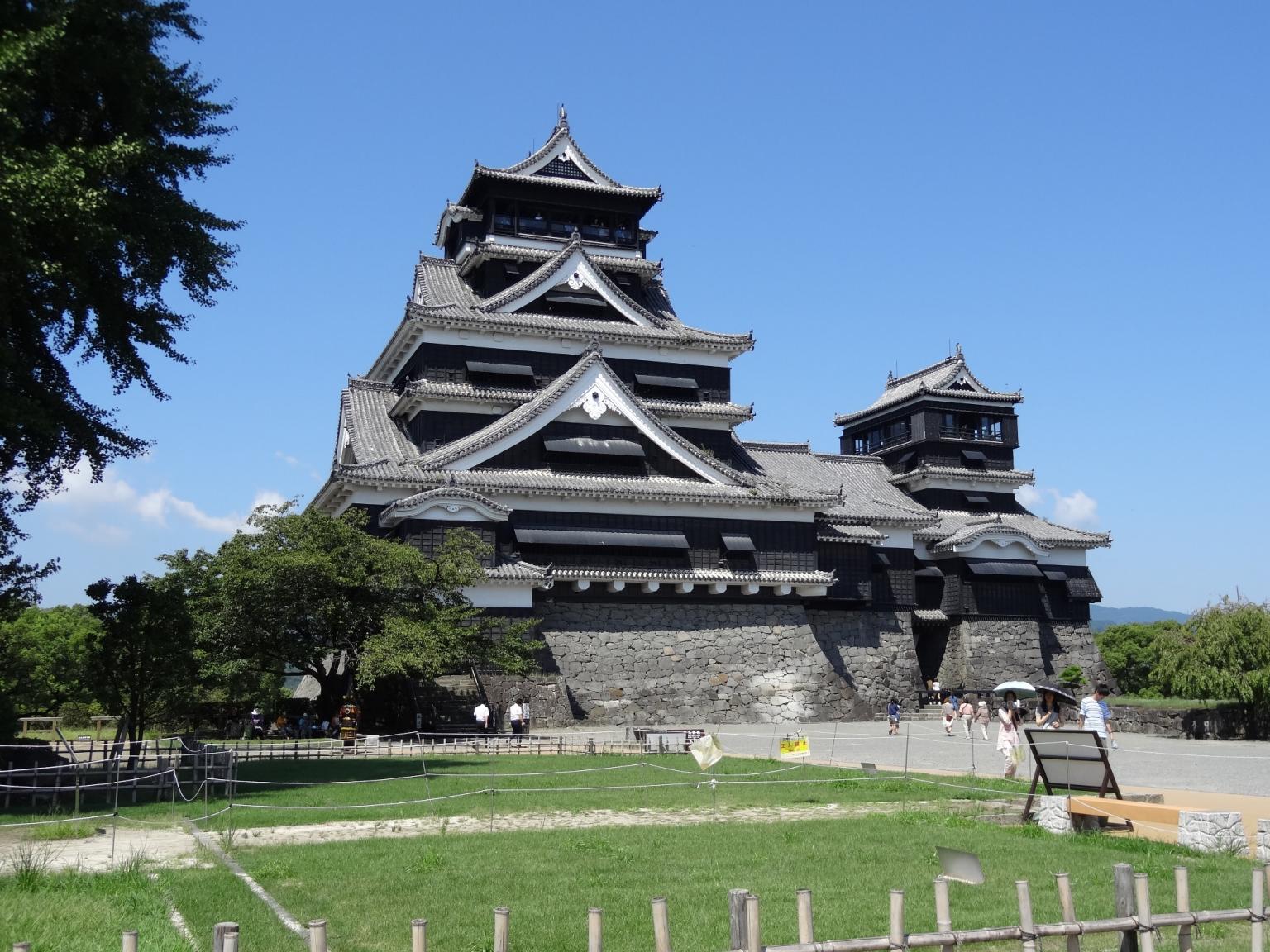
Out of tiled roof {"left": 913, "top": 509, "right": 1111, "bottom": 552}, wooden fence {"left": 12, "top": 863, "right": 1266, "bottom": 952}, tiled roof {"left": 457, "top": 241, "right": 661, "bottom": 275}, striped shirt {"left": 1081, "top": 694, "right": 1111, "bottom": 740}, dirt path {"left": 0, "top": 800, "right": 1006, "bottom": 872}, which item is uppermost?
tiled roof {"left": 457, "top": 241, "right": 661, "bottom": 275}

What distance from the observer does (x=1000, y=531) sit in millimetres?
47062

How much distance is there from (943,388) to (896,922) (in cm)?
4909

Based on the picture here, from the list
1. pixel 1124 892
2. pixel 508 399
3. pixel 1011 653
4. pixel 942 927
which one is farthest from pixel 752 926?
pixel 1011 653

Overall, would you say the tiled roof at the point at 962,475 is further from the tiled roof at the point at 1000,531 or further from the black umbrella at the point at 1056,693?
the black umbrella at the point at 1056,693

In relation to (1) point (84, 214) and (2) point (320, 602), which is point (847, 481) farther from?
(1) point (84, 214)

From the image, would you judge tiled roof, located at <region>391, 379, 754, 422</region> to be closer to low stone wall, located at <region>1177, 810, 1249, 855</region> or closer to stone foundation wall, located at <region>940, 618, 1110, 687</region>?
stone foundation wall, located at <region>940, 618, 1110, 687</region>

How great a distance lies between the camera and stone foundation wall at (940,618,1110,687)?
46312 millimetres

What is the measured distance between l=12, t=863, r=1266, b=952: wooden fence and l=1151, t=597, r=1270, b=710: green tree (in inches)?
971

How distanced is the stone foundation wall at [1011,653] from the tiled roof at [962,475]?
7.42 metres

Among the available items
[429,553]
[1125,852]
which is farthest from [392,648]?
[1125,852]

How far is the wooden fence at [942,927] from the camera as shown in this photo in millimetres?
5836

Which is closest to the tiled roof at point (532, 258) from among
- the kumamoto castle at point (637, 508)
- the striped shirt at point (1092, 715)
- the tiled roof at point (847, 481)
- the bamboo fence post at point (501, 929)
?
the kumamoto castle at point (637, 508)

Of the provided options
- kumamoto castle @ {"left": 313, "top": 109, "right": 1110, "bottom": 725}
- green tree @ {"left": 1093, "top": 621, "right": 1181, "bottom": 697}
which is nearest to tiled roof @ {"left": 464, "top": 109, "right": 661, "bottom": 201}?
kumamoto castle @ {"left": 313, "top": 109, "right": 1110, "bottom": 725}

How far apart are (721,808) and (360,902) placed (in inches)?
296
